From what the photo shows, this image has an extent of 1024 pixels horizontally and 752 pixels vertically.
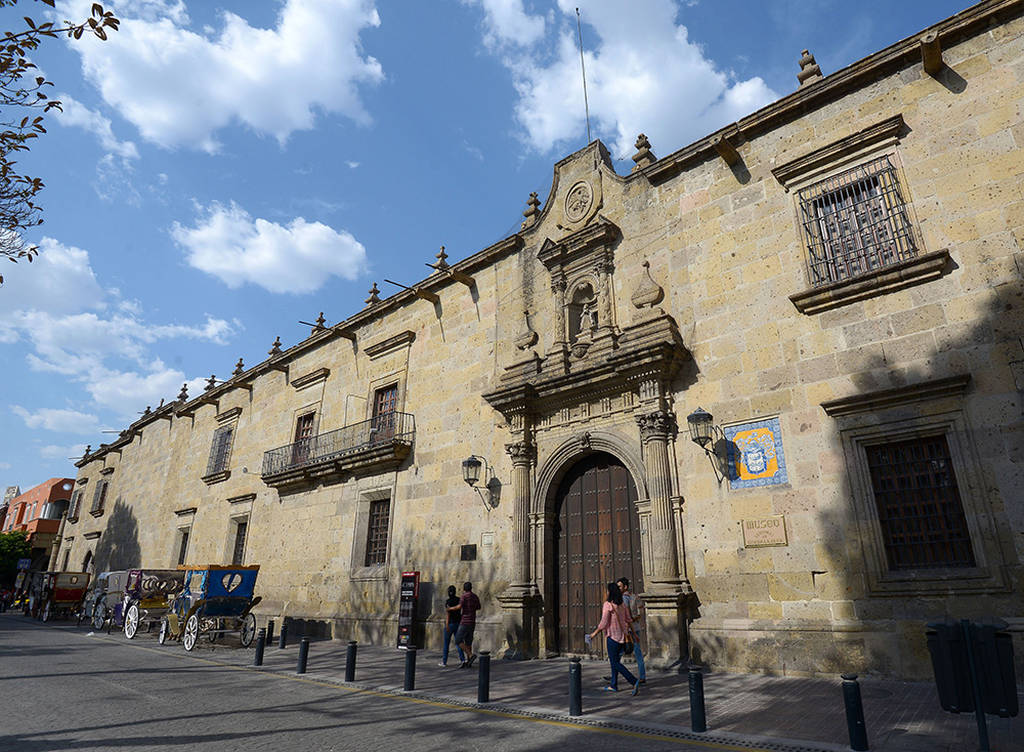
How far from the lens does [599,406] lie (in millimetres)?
11016

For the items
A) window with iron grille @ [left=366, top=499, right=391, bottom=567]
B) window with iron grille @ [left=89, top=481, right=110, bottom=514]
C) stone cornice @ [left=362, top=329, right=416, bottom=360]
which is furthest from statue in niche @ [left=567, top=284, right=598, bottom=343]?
window with iron grille @ [left=89, top=481, right=110, bottom=514]

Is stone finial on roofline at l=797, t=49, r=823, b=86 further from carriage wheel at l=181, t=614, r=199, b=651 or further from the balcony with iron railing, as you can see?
carriage wheel at l=181, t=614, r=199, b=651

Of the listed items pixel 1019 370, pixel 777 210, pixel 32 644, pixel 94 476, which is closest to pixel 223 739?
pixel 1019 370

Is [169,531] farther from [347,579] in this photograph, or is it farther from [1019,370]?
[1019,370]

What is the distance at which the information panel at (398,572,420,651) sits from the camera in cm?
1179

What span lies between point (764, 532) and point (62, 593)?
25535mm

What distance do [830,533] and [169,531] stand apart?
2485cm

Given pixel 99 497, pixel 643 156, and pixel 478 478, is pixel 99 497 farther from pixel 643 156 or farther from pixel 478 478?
pixel 643 156

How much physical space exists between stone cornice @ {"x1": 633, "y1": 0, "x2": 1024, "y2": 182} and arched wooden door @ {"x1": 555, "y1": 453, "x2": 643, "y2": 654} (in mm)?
5933

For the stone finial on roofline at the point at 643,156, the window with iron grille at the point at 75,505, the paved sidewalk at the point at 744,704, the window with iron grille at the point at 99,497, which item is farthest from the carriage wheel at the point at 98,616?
the window with iron grille at the point at 75,505

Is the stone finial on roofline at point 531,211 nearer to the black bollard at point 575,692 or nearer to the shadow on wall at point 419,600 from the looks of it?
the shadow on wall at point 419,600

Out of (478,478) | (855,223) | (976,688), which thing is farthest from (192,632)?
(855,223)

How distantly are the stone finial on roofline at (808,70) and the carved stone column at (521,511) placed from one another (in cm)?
838

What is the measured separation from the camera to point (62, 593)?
22.0 m
